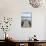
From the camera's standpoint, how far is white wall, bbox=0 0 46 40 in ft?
12.9

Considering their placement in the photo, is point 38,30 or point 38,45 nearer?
point 38,45

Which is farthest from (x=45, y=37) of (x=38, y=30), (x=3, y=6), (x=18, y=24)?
(x=3, y=6)

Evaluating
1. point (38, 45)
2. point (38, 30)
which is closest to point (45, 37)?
point (38, 30)

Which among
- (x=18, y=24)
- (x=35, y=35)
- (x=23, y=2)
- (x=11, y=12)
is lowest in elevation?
(x=35, y=35)

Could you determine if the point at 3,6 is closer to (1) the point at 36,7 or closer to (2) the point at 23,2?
(2) the point at 23,2

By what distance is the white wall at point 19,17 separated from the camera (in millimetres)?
3926

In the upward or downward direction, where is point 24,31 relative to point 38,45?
upward

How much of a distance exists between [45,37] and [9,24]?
124 cm

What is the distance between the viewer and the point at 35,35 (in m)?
3.92

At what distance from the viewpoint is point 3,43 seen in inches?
136

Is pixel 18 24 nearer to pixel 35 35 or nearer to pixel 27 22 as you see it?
pixel 27 22

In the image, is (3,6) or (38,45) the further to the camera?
(3,6)

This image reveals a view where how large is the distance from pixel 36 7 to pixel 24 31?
88 centimetres

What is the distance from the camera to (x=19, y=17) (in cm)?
395
